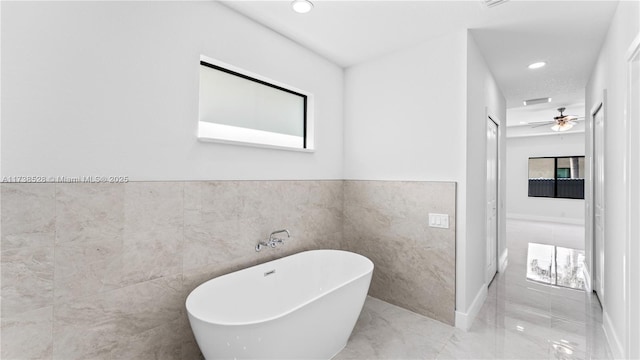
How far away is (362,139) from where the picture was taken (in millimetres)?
3193

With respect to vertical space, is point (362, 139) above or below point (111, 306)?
above

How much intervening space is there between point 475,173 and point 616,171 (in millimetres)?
967

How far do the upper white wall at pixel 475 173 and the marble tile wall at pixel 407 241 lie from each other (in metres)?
0.14

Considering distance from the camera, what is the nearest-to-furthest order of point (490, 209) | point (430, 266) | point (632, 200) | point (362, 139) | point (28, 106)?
1. point (28, 106)
2. point (632, 200)
3. point (430, 266)
4. point (362, 139)
5. point (490, 209)

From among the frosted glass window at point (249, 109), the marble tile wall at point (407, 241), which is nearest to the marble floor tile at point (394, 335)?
the marble tile wall at point (407, 241)

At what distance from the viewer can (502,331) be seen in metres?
2.39

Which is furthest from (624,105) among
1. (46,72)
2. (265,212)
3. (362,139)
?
(46,72)

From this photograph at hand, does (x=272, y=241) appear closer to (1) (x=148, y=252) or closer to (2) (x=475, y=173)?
(1) (x=148, y=252)

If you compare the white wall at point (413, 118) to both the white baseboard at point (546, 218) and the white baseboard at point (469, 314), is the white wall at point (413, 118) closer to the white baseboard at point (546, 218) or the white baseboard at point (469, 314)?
the white baseboard at point (469, 314)

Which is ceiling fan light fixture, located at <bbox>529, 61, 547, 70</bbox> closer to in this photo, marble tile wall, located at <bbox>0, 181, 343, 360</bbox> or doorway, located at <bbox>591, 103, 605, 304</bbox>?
doorway, located at <bbox>591, 103, 605, 304</bbox>

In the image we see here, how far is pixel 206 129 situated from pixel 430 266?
2.37 m

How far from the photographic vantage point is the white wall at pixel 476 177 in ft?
8.24

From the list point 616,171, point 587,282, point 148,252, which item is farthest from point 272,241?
point 587,282

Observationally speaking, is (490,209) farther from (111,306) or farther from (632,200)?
(111,306)
